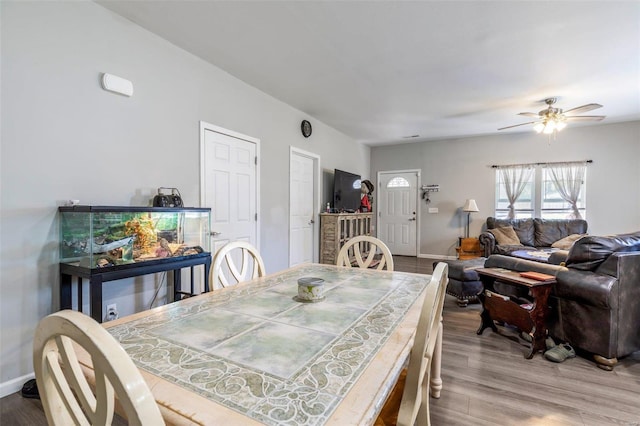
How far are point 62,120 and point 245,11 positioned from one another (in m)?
1.51

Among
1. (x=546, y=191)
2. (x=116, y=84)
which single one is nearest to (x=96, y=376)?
(x=116, y=84)

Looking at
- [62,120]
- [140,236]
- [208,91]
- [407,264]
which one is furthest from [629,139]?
[62,120]

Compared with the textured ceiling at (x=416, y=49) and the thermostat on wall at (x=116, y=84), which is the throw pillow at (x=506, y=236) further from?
the thermostat on wall at (x=116, y=84)

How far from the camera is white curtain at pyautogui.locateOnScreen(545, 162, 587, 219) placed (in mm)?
5656

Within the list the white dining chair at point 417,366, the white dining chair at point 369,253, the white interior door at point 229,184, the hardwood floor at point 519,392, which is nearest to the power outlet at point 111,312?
the hardwood floor at point 519,392

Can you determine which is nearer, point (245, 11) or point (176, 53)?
point (245, 11)

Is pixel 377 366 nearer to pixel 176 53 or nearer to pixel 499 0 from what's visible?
pixel 499 0

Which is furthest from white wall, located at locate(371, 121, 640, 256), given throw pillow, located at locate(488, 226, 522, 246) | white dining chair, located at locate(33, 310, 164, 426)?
white dining chair, located at locate(33, 310, 164, 426)

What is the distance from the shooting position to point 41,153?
6.44 ft

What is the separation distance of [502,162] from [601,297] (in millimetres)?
4777

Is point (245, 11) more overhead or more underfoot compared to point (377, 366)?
more overhead

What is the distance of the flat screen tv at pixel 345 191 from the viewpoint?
17.5 ft

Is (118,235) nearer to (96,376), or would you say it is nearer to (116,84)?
(116,84)

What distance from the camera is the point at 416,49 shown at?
2.87m
